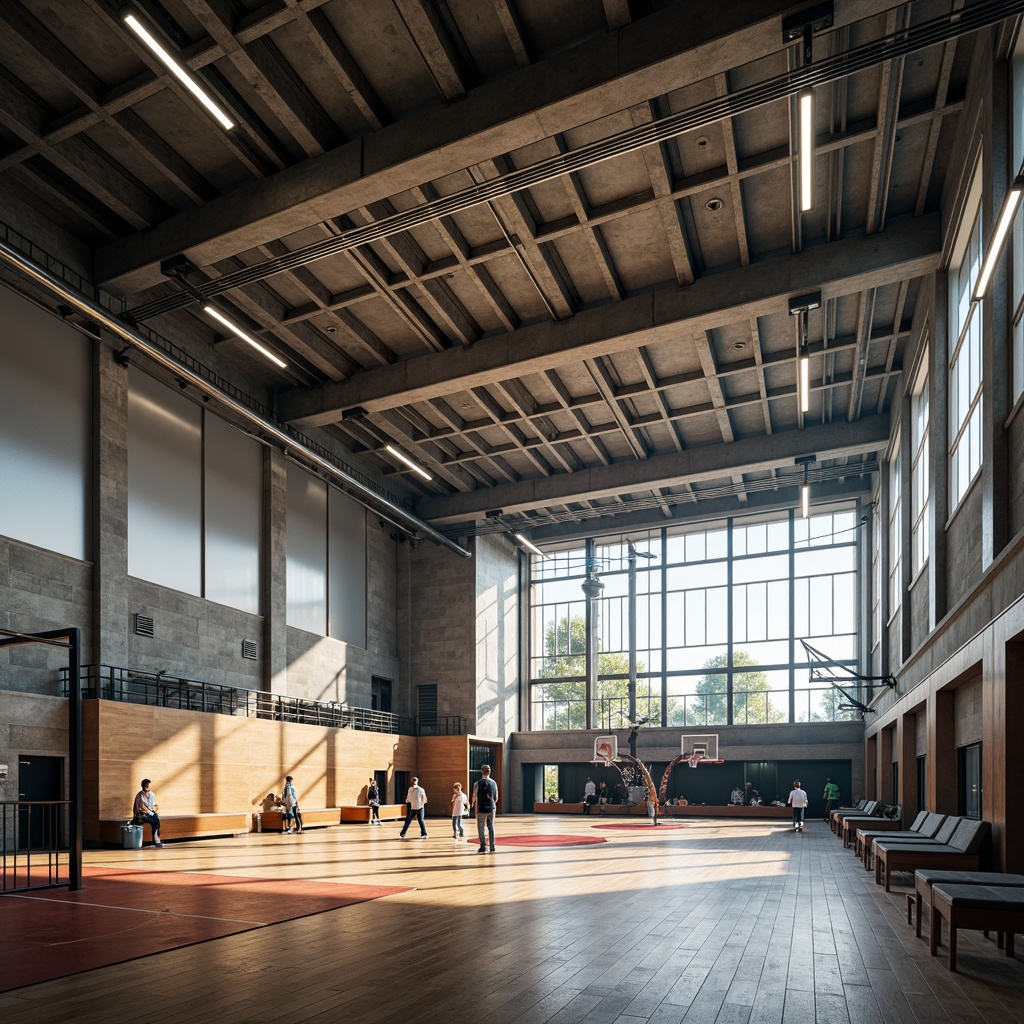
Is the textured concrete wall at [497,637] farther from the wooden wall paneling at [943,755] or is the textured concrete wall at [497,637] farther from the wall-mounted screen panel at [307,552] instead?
the wooden wall paneling at [943,755]

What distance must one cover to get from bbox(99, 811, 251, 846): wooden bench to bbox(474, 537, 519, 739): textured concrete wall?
14565 millimetres

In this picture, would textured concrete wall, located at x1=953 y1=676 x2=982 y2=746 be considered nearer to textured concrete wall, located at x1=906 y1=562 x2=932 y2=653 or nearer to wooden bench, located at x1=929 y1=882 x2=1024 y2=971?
textured concrete wall, located at x1=906 y1=562 x2=932 y2=653

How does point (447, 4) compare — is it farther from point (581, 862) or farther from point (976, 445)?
point (581, 862)

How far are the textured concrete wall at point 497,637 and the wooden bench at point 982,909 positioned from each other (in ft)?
95.6

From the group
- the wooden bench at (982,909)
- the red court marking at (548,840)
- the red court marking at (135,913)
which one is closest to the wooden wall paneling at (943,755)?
the red court marking at (548,840)

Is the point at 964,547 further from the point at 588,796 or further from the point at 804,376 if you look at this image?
the point at 588,796

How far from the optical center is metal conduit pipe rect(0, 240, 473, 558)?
17.4 metres

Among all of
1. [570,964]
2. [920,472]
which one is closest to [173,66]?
[570,964]

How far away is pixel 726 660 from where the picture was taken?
37094mm

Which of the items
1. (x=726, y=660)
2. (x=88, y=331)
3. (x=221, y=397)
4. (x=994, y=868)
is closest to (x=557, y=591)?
(x=726, y=660)

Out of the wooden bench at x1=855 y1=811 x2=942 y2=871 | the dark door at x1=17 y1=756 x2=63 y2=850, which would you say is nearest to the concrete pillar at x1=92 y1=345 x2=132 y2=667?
the dark door at x1=17 y1=756 x2=63 y2=850

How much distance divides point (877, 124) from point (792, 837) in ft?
55.6

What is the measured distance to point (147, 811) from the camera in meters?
18.8

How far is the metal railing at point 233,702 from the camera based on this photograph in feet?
66.9
